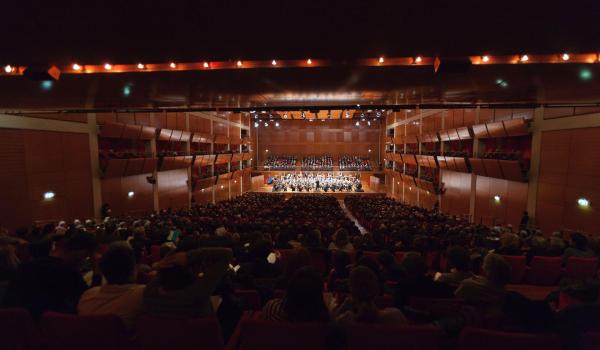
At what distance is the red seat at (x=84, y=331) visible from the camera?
185 cm

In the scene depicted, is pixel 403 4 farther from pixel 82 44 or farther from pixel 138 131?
pixel 138 131

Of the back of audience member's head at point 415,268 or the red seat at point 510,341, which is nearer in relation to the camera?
the red seat at point 510,341

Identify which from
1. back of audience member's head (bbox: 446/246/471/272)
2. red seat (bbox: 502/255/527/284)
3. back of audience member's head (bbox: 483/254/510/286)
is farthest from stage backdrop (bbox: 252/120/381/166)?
back of audience member's head (bbox: 483/254/510/286)

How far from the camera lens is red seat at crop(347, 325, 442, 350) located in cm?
170

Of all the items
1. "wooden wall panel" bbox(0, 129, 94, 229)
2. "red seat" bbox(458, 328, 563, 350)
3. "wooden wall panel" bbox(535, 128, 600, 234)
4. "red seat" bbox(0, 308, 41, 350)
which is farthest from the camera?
"wooden wall panel" bbox(0, 129, 94, 229)

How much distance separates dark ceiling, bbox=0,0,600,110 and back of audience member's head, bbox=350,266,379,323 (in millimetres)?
2865

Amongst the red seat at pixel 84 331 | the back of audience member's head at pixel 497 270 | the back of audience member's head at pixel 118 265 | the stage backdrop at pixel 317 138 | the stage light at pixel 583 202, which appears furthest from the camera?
the stage backdrop at pixel 317 138

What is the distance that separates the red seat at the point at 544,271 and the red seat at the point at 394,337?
12.4 feet

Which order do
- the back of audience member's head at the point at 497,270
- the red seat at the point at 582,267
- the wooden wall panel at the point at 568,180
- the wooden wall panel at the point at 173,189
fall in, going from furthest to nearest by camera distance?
the wooden wall panel at the point at 173,189 → the wooden wall panel at the point at 568,180 → the red seat at the point at 582,267 → the back of audience member's head at the point at 497,270

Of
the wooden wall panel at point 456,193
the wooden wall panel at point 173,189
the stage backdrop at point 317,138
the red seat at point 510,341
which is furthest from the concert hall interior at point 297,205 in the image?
the stage backdrop at point 317,138

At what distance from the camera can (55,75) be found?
17.9 ft

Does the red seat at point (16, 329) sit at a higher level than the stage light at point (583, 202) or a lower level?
higher

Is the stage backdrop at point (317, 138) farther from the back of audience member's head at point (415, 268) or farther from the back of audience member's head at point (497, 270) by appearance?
the back of audience member's head at point (497, 270)

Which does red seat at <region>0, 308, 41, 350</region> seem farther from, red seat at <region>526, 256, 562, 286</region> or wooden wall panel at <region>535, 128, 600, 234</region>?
wooden wall panel at <region>535, 128, 600, 234</region>
